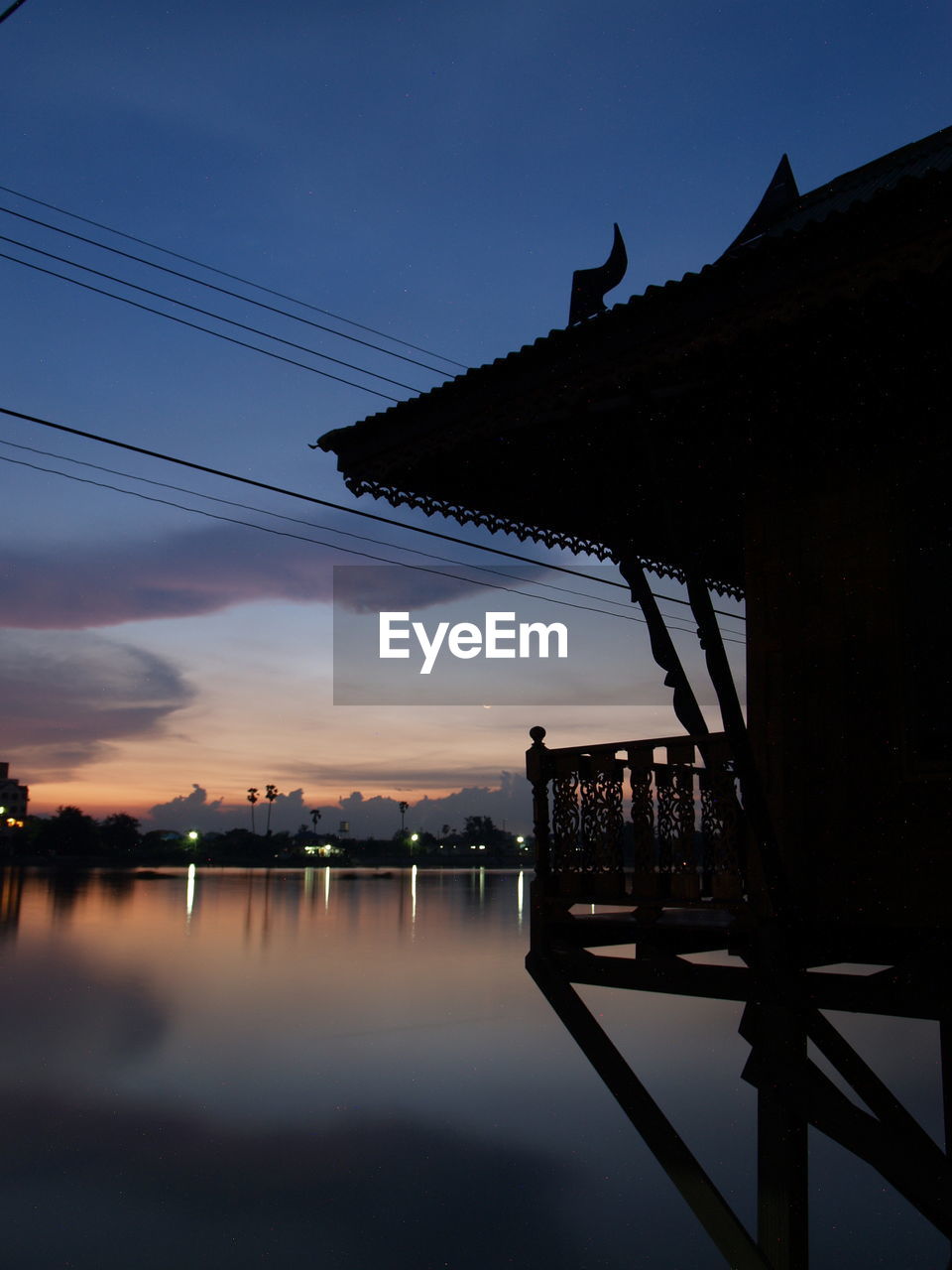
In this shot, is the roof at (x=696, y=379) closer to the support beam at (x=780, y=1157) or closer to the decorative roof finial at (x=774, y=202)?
the decorative roof finial at (x=774, y=202)

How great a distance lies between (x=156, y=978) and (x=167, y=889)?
69.2 meters

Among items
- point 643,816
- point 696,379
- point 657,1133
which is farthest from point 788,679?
point 657,1133

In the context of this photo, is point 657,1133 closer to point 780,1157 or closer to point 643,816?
point 780,1157

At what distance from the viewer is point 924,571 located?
5691 mm

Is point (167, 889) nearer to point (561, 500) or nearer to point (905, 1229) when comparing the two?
→ point (905, 1229)

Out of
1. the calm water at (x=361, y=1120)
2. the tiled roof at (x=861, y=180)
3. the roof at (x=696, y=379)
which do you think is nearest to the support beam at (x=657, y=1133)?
the roof at (x=696, y=379)

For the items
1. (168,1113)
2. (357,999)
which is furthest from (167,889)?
(168,1113)

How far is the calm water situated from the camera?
52.7 ft

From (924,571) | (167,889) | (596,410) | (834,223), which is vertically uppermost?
(834,223)

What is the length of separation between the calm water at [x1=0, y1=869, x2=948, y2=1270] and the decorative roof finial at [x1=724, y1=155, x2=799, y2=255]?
14361mm

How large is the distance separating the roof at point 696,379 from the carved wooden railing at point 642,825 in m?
1.37

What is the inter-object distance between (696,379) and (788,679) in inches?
74.7

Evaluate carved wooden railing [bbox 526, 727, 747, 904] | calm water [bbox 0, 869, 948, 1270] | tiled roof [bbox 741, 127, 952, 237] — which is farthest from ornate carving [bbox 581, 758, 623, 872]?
calm water [bbox 0, 869, 948, 1270]

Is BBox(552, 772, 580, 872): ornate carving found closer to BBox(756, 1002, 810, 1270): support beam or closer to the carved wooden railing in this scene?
the carved wooden railing
